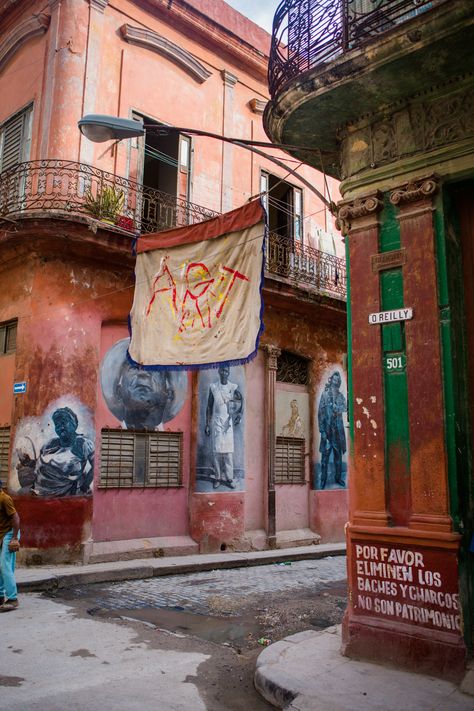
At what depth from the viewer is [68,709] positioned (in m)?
4.12

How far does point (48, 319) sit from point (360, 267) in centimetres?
618

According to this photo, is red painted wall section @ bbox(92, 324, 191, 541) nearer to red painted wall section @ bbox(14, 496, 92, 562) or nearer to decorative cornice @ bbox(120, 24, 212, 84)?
red painted wall section @ bbox(14, 496, 92, 562)

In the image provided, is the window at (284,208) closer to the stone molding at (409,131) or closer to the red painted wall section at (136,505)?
the red painted wall section at (136,505)

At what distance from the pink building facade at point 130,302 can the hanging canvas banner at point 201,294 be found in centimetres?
336

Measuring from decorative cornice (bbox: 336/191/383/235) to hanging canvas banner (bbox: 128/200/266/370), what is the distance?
0.85 meters

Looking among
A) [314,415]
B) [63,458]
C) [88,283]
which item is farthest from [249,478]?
[88,283]

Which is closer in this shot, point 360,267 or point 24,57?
point 360,267

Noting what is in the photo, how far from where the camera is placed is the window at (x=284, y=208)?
14727 millimetres

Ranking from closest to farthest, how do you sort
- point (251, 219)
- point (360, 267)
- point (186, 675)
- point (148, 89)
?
point (186, 675), point (360, 267), point (251, 219), point (148, 89)

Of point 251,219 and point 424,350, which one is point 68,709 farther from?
point 251,219

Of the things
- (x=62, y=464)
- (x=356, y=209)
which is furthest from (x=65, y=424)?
(x=356, y=209)

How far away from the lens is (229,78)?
13898mm

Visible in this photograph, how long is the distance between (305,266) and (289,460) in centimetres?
444

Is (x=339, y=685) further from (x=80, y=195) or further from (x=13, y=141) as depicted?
(x=13, y=141)
